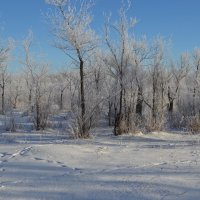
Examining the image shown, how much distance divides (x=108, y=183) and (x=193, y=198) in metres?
1.24

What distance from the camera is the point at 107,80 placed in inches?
1043

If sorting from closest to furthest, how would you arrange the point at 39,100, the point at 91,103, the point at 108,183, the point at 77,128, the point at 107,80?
the point at 108,183 < the point at 77,128 < the point at 91,103 < the point at 39,100 < the point at 107,80

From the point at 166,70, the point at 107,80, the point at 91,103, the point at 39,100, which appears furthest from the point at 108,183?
the point at 166,70

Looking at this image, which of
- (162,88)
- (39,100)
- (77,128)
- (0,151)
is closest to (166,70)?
(162,88)

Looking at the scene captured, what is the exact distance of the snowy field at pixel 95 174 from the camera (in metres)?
5.35

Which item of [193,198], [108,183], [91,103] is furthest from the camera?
[91,103]

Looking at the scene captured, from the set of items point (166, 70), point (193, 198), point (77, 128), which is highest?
point (166, 70)

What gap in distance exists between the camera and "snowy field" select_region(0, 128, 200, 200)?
5348 mm

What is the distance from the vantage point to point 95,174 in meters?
6.42

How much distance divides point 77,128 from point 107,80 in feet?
42.8

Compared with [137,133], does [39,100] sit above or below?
above

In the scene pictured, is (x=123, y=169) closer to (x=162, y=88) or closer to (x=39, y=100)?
(x=39, y=100)

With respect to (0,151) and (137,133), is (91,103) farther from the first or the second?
(0,151)

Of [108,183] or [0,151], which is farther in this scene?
[0,151]
